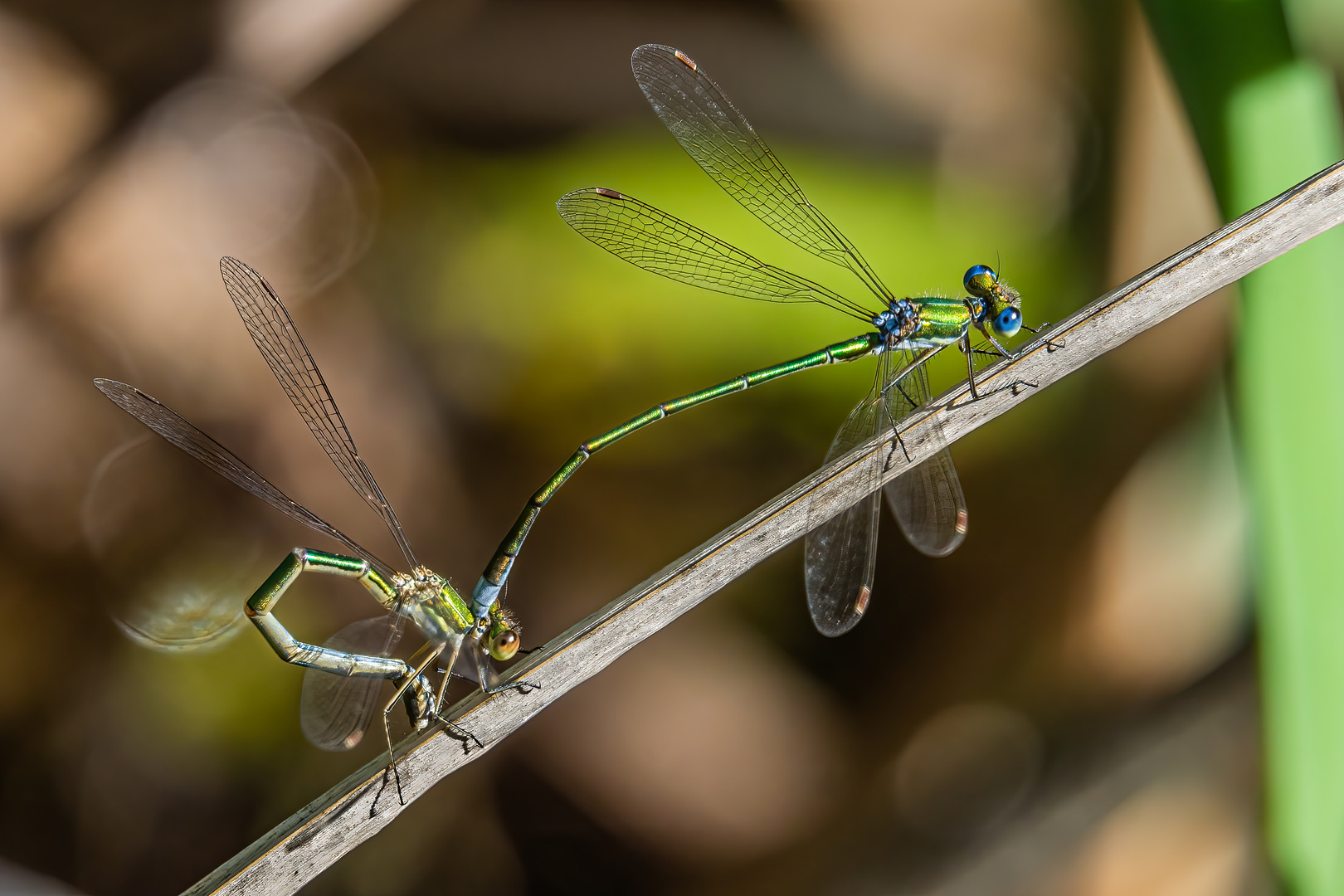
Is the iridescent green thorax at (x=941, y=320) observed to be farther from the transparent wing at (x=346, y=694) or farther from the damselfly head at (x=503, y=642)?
the transparent wing at (x=346, y=694)

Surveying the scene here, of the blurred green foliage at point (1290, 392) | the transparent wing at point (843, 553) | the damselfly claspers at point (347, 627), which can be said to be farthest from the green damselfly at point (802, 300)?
the blurred green foliage at point (1290, 392)

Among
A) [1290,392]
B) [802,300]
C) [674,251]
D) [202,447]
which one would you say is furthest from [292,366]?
[1290,392]

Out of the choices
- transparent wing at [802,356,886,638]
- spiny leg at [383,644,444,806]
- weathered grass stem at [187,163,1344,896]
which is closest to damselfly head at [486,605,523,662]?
spiny leg at [383,644,444,806]

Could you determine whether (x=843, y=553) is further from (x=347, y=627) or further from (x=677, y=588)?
(x=347, y=627)

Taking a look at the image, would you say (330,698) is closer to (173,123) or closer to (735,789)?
(735,789)

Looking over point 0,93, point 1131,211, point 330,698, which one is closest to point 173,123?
point 0,93

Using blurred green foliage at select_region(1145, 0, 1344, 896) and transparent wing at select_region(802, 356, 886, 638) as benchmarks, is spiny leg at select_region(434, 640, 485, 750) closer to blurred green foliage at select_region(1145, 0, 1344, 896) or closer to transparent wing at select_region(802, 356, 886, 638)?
transparent wing at select_region(802, 356, 886, 638)
